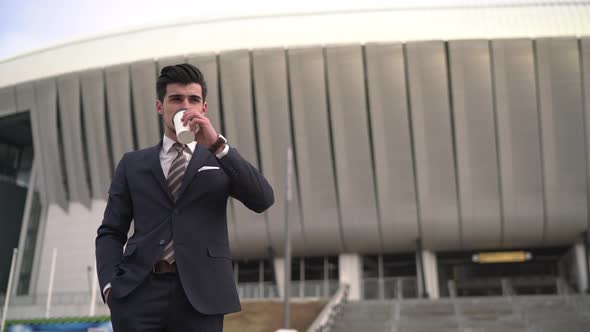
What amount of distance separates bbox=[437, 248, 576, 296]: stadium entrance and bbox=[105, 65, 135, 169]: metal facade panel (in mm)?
20273

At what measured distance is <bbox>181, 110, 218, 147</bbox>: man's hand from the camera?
223 centimetres

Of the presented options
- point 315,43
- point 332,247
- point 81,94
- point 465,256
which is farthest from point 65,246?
point 465,256

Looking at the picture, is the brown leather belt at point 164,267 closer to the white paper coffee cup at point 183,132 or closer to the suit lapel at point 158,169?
the suit lapel at point 158,169

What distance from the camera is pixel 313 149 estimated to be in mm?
34062

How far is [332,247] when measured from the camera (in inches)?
1426

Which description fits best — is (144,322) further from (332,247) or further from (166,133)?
(332,247)

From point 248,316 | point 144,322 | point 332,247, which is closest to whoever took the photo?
point 144,322

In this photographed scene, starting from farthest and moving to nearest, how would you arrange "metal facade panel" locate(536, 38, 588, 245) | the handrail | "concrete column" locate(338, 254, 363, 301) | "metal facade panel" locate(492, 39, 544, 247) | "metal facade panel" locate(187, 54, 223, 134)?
"concrete column" locate(338, 254, 363, 301) < "metal facade panel" locate(187, 54, 223, 134) < "metal facade panel" locate(492, 39, 544, 247) < "metal facade panel" locate(536, 38, 588, 245) < the handrail

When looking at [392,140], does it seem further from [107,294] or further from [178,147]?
[107,294]

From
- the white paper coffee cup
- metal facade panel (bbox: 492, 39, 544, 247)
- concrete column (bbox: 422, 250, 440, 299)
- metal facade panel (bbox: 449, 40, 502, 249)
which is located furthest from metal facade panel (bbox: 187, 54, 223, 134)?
the white paper coffee cup

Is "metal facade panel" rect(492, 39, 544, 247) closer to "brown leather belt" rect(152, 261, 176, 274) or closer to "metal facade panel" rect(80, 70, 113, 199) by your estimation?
"metal facade panel" rect(80, 70, 113, 199)

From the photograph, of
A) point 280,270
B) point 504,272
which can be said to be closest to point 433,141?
point 504,272

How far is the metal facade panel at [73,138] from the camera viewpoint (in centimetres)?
3631

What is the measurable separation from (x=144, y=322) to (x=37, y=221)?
136 feet
